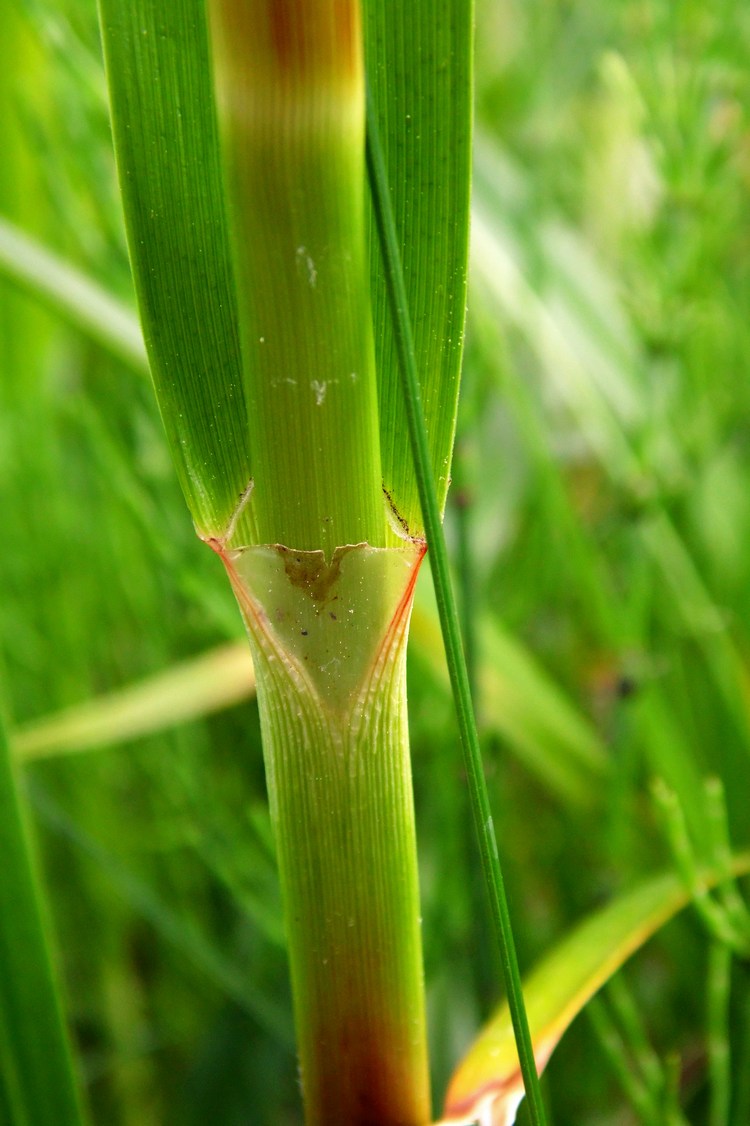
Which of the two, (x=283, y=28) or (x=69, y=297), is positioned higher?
(x=69, y=297)

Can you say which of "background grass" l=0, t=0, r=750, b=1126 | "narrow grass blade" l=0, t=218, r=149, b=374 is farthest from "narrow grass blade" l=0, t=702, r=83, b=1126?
"narrow grass blade" l=0, t=218, r=149, b=374

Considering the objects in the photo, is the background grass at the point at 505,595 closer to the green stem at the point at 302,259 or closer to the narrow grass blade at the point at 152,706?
the narrow grass blade at the point at 152,706

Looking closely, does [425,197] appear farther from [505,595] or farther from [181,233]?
[505,595]

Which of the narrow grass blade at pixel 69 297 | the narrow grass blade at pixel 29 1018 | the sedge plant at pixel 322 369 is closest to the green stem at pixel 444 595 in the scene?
the sedge plant at pixel 322 369

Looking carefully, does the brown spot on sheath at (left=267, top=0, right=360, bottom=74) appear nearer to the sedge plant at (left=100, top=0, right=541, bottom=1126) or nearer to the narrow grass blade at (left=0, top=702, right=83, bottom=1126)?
the sedge plant at (left=100, top=0, right=541, bottom=1126)

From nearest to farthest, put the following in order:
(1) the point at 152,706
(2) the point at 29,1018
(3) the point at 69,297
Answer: (2) the point at 29,1018
(3) the point at 69,297
(1) the point at 152,706

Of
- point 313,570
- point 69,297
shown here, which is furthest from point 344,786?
point 69,297

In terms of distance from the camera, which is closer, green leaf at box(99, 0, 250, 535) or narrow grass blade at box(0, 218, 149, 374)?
green leaf at box(99, 0, 250, 535)
